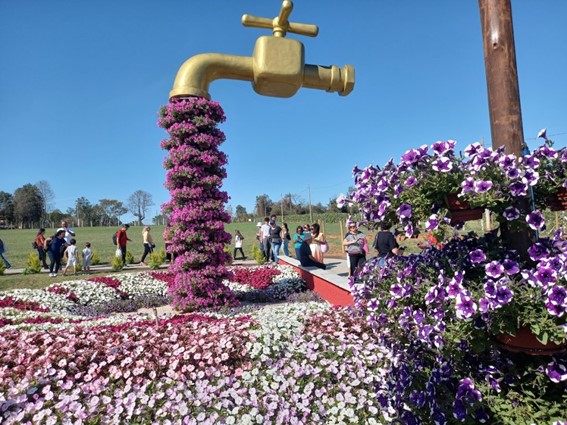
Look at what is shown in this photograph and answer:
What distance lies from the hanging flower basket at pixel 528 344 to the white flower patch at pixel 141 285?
7.41m

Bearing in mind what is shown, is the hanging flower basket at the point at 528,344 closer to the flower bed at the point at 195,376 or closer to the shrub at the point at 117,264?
the flower bed at the point at 195,376

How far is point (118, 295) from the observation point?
7.96 m

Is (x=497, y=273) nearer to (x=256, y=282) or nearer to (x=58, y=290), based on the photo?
(x=256, y=282)

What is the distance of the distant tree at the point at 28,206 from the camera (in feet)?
258

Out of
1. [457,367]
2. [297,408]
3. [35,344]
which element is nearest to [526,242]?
[457,367]

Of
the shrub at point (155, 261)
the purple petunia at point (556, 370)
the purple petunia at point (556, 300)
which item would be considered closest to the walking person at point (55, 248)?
the shrub at point (155, 261)

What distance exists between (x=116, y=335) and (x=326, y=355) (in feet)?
5.95

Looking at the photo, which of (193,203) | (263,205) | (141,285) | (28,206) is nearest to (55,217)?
(28,206)

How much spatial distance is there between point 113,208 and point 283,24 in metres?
107

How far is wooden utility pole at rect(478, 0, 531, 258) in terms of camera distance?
5.98ft

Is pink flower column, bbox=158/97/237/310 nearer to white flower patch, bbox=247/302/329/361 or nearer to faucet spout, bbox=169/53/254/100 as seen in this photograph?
faucet spout, bbox=169/53/254/100

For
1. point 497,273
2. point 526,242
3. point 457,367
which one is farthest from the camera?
point 457,367

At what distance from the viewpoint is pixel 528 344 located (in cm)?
164

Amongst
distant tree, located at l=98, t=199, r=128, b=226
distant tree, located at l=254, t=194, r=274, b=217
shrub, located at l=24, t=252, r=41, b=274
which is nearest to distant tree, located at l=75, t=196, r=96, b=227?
distant tree, located at l=98, t=199, r=128, b=226
